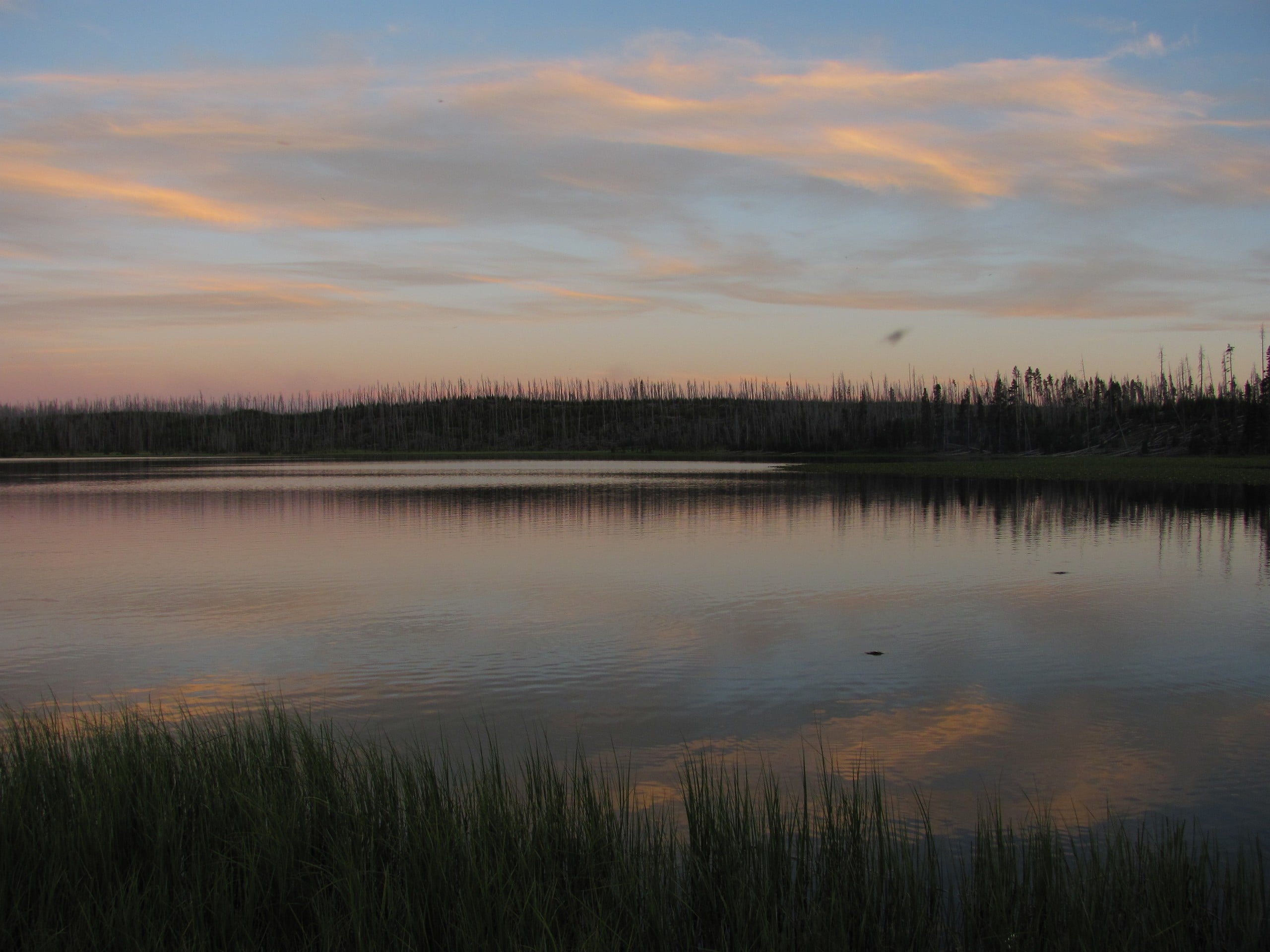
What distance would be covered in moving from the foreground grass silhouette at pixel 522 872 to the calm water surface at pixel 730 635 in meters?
1.84

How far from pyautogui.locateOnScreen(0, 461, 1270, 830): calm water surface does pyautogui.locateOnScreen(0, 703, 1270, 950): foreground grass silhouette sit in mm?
1844

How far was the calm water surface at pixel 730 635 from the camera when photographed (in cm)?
952

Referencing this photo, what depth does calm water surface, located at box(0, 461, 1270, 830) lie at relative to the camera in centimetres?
952

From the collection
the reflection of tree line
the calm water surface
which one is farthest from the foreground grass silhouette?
the reflection of tree line

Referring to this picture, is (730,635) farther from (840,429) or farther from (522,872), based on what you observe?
(840,429)

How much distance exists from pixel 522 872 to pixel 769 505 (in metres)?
33.3

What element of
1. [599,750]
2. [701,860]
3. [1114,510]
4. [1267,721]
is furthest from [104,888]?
[1114,510]

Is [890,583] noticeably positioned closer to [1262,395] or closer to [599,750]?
[599,750]

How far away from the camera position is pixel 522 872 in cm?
589

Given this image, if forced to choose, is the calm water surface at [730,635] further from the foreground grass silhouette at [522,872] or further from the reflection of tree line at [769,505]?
the foreground grass silhouette at [522,872]

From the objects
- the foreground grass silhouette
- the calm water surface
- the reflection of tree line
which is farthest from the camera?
the reflection of tree line

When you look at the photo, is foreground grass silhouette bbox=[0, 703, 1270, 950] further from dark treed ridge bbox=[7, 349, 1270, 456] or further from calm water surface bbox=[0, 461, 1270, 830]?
dark treed ridge bbox=[7, 349, 1270, 456]

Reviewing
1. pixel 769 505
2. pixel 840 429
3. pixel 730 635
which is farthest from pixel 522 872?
pixel 840 429

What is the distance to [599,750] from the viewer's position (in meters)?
9.20
